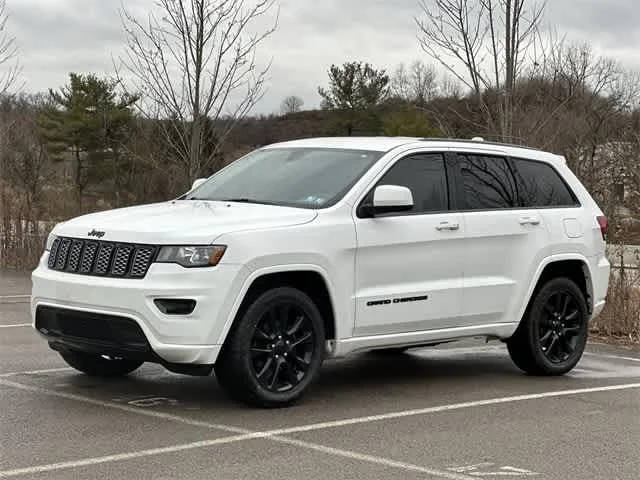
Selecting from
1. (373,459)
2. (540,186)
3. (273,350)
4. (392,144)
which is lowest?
(373,459)

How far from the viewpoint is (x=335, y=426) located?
23.3 feet

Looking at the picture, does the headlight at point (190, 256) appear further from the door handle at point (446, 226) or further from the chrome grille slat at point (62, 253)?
the door handle at point (446, 226)

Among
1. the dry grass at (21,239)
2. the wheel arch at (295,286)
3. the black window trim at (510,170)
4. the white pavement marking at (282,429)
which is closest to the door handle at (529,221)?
the black window trim at (510,170)

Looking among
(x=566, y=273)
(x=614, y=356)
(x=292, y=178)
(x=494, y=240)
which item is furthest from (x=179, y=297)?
(x=614, y=356)

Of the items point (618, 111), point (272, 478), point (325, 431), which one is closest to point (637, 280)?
point (325, 431)

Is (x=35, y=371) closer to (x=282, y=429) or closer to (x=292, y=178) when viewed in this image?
(x=292, y=178)

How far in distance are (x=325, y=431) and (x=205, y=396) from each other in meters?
1.38

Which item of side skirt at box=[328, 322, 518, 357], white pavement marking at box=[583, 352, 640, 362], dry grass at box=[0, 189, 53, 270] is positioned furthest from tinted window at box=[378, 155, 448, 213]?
dry grass at box=[0, 189, 53, 270]

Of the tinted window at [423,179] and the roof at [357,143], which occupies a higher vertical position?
the roof at [357,143]

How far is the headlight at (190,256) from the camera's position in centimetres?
705

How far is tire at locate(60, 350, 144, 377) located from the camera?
334 inches

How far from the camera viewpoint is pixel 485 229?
8.82 metres

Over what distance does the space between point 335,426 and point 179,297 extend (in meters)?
1.28

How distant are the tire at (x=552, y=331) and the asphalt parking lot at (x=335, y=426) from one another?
0.17 m
